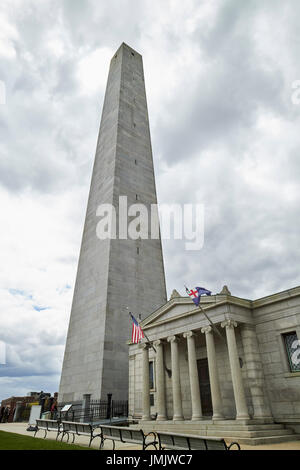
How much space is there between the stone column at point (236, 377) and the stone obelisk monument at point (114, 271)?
1387 centimetres

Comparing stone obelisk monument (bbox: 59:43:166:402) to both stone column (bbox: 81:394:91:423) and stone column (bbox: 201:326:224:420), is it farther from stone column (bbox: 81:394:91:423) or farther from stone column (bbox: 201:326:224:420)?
stone column (bbox: 201:326:224:420)

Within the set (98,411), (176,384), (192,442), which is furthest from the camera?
(98,411)

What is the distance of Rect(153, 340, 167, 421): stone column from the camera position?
2111 cm

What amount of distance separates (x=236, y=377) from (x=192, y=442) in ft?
21.6

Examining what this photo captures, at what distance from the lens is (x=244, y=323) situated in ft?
62.8

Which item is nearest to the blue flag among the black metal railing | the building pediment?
the building pediment

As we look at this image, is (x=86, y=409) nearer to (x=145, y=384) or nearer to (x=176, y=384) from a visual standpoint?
(x=145, y=384)

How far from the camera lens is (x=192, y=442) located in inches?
453

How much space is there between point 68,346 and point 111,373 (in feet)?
28.0

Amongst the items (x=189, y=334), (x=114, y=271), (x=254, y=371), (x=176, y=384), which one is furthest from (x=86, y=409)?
(x=254, y=371)

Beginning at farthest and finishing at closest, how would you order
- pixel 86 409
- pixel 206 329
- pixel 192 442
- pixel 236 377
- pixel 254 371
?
pixel 86 409, pixel 206 329, pixel 254 371, pixel 236 377, pixel 192 442

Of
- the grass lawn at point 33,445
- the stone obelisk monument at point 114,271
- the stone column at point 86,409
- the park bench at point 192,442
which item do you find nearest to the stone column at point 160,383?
the stone column at point 86,409

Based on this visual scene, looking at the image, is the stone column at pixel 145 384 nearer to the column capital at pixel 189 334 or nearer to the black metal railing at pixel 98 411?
the black metal railing at pixel 98 411
